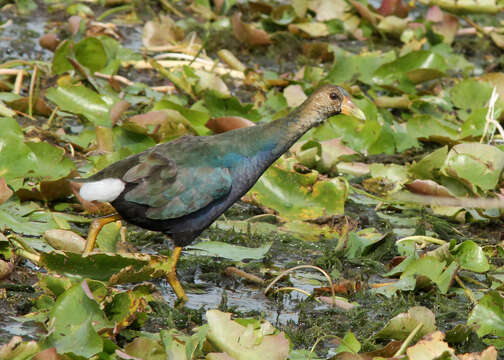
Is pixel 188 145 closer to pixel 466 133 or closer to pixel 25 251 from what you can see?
pixel 25 251

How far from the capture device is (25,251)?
3.74 m

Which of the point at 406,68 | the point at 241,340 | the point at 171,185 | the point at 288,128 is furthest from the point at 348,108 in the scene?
the point at 406,68

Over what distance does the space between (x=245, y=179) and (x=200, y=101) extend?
1778mm

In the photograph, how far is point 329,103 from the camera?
422 centimetres

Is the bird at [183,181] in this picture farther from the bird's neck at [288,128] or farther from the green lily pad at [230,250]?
the green lily pad at [230,250]

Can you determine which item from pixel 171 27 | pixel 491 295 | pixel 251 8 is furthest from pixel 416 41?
pixel 491 295

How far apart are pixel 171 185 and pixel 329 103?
95 centimetres

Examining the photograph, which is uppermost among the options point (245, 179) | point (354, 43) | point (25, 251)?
point (245, 179)

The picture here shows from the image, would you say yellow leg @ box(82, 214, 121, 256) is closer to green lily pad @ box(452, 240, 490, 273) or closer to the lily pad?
the lily pad

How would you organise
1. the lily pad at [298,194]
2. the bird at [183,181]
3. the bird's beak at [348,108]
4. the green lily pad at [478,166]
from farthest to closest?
the green lily pad at [478,166]
the lily pad at [298,194]
the bird's beak at [348,108]
the bird at [183,181]

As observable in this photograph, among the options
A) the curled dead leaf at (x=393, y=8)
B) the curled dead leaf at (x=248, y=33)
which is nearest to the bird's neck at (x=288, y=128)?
the curled dead leaf at (x=248, y=33)

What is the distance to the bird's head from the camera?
4.16m

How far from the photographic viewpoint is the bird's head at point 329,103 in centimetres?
416

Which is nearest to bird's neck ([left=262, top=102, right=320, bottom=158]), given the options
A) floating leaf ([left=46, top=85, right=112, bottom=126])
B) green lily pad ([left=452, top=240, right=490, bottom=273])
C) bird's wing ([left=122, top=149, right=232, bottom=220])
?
bird's wing ([left=122, top=149, right=232, bottom=220])
